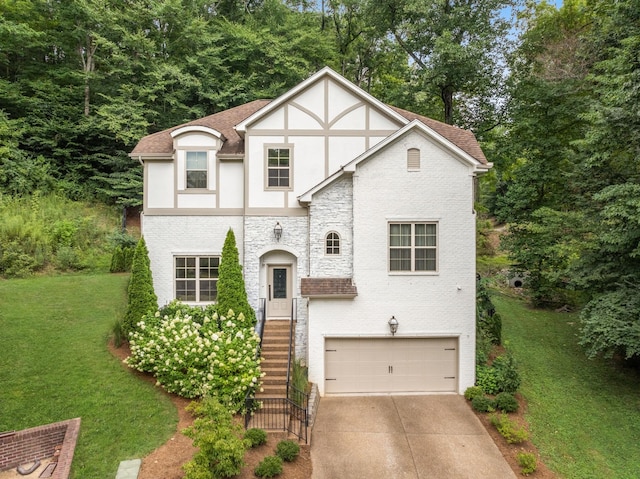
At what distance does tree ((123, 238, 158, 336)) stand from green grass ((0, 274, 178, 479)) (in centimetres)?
121

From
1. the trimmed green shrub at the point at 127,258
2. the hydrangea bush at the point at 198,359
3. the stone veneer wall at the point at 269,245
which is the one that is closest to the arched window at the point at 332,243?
the stone veneer wall at the point at 269,245

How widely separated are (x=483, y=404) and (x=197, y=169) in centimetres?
1180

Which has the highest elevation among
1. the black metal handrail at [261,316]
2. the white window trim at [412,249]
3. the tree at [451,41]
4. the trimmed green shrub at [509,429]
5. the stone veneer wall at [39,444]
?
the tree at [451,41]

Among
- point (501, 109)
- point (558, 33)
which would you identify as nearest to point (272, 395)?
point (501, 109)

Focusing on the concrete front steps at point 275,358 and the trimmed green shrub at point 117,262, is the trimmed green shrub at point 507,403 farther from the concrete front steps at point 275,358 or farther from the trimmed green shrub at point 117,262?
the trimmed green shrub at point 117,262

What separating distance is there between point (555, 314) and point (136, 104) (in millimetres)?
27225

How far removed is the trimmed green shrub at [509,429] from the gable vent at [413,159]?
7415mm

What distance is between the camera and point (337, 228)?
11.7 m

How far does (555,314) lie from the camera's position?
1766 cm

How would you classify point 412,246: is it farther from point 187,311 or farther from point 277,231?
point 187,311

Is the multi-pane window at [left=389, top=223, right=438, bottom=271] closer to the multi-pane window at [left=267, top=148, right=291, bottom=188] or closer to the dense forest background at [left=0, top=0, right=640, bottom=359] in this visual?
the multi-pane window at [left=267, top=148, right=291, bottom=188]

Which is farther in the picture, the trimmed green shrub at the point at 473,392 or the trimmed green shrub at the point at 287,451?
the trimmed green shrub at the point at 473,392

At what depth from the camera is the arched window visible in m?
11.8

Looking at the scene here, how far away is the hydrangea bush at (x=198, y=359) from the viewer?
9.58 m
